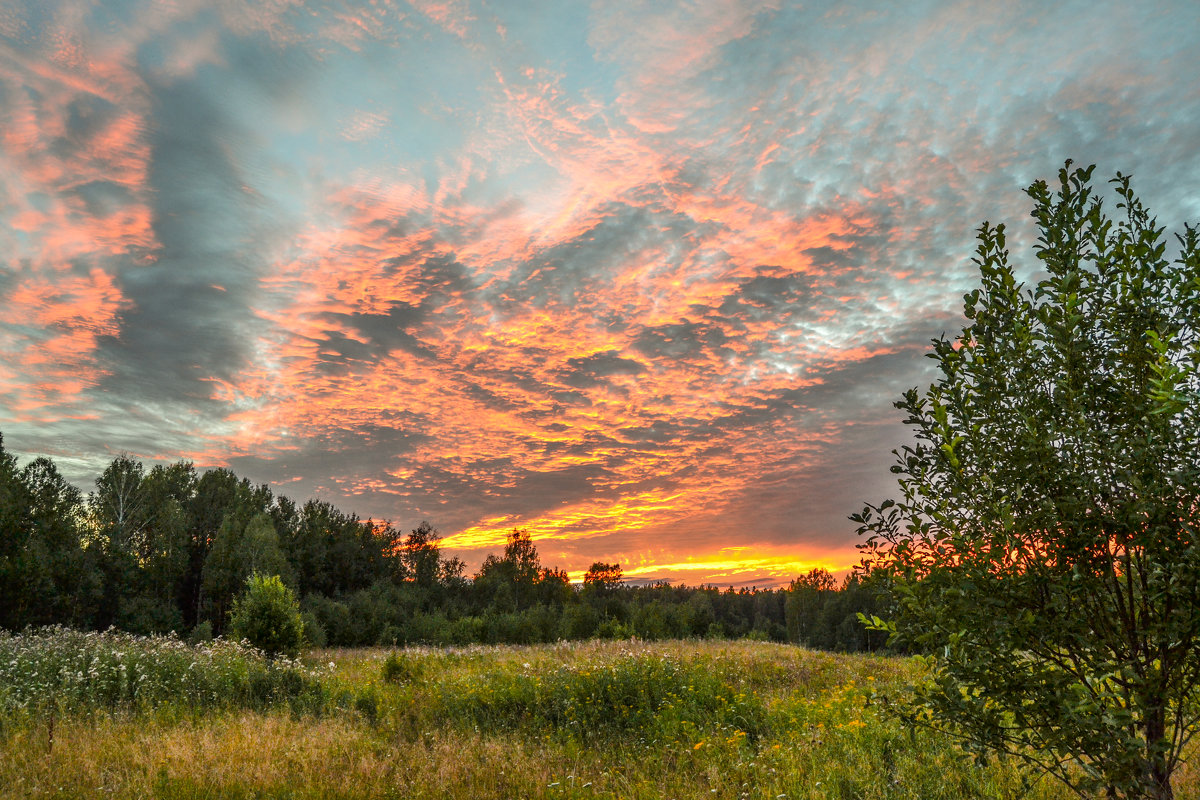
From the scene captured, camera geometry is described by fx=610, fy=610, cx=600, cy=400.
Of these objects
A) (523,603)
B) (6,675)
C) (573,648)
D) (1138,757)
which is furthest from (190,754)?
(523,603)

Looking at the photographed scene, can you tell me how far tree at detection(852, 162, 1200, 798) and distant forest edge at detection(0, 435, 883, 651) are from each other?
2781 cm

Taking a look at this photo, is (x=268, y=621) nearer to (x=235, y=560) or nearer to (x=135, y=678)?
(x=135, y=678)

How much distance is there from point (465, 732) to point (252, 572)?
37313 millimetres

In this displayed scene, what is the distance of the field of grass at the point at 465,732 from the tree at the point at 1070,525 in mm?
2056

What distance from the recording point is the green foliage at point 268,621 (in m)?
23.5

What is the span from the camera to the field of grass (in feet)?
28.1

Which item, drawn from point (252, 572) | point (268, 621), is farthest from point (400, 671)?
point (252, 572)

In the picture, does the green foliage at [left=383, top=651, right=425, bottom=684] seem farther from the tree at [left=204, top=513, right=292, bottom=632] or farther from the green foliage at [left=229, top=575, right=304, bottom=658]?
the tree at [left=204, top=513, right=292, bottom=632]

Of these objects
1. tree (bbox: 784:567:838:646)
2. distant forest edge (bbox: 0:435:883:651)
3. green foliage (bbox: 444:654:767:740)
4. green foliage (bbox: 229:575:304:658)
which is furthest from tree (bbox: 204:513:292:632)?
tree (bbox: 784:567:838:646)

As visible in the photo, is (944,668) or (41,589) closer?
(944,668)

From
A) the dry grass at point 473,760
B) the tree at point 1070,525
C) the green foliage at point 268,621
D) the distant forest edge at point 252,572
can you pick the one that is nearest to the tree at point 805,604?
the distant forest edge at point 252,572

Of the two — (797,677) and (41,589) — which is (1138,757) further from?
(41,589)

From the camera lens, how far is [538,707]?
1407 cm

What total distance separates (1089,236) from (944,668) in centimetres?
346
